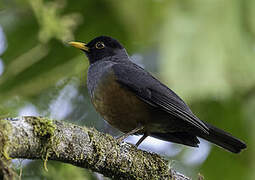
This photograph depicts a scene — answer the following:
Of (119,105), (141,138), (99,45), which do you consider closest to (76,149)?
(119,105)

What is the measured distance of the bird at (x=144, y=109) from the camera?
514 cm

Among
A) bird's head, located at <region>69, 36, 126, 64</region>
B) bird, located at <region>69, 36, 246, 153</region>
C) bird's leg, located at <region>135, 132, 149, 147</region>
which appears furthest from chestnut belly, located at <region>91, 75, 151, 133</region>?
bird's head, located at <region>69, 36, 126, 64</region>

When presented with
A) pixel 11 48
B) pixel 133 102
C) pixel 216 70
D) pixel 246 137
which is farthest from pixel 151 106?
pixel 11 48

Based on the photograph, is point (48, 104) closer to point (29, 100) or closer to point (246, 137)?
point (29, 100)

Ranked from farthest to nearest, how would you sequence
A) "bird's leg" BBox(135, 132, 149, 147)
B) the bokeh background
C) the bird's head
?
the bird's head → "bird's leg" BBox(135, 132, 149, 147) → the bokeh background

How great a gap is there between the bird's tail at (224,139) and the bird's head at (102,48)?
1.81 m

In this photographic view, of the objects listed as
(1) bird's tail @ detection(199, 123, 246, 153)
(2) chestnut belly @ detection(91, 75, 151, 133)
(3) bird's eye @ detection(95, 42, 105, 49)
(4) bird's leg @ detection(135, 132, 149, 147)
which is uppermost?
(3) bird's eye @ detection(95, 42, 105, 49)

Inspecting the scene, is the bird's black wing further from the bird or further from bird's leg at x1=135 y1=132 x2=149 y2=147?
bird's leg at x1=135 y1=132 x2=149 y2=147

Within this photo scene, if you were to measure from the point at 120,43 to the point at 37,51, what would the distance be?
124 centimetres

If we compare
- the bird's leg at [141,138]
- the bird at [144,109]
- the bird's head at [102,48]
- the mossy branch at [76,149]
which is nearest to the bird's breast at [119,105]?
the bird at [144,109]

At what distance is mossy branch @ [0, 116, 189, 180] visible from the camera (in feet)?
9.55

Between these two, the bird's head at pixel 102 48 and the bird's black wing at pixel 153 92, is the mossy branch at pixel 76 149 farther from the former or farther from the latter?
the bird's head at pixel 102 48

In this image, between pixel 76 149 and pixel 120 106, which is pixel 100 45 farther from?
pixel 76 149

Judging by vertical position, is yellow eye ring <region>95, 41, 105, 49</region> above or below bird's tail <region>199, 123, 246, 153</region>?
above
